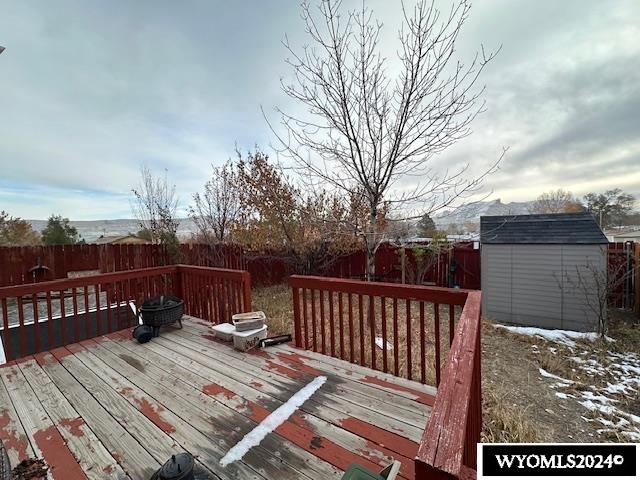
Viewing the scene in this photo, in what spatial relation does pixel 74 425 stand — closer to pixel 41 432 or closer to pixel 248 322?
pixel 41 432

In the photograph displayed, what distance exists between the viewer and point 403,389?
2178 mm

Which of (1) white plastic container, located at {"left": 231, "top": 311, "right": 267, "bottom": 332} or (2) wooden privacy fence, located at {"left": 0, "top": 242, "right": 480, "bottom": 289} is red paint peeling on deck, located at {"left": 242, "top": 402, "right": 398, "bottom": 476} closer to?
(1) white plastic container, located at {"left": 231, "top": 311, "right": 267, "bottom": 332}

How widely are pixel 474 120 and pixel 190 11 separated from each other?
4.67 metres

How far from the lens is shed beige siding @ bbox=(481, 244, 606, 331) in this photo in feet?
18.9

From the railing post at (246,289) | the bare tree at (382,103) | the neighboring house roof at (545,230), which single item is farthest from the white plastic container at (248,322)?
the neighboring house roof at (545,230)

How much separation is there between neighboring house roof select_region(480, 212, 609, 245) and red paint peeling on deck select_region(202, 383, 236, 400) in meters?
5.58

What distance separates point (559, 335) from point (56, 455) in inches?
290

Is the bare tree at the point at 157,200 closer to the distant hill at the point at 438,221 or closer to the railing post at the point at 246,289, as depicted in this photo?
the distant hill at the point at 438,221

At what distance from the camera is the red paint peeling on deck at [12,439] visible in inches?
64.6

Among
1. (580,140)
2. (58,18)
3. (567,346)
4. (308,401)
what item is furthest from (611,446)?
(580,140)

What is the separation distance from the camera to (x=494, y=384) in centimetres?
356

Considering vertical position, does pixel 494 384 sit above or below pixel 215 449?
below

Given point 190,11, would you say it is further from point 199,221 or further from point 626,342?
point 626,342

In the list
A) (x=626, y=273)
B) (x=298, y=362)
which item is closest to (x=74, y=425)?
(x=298, y=362)
